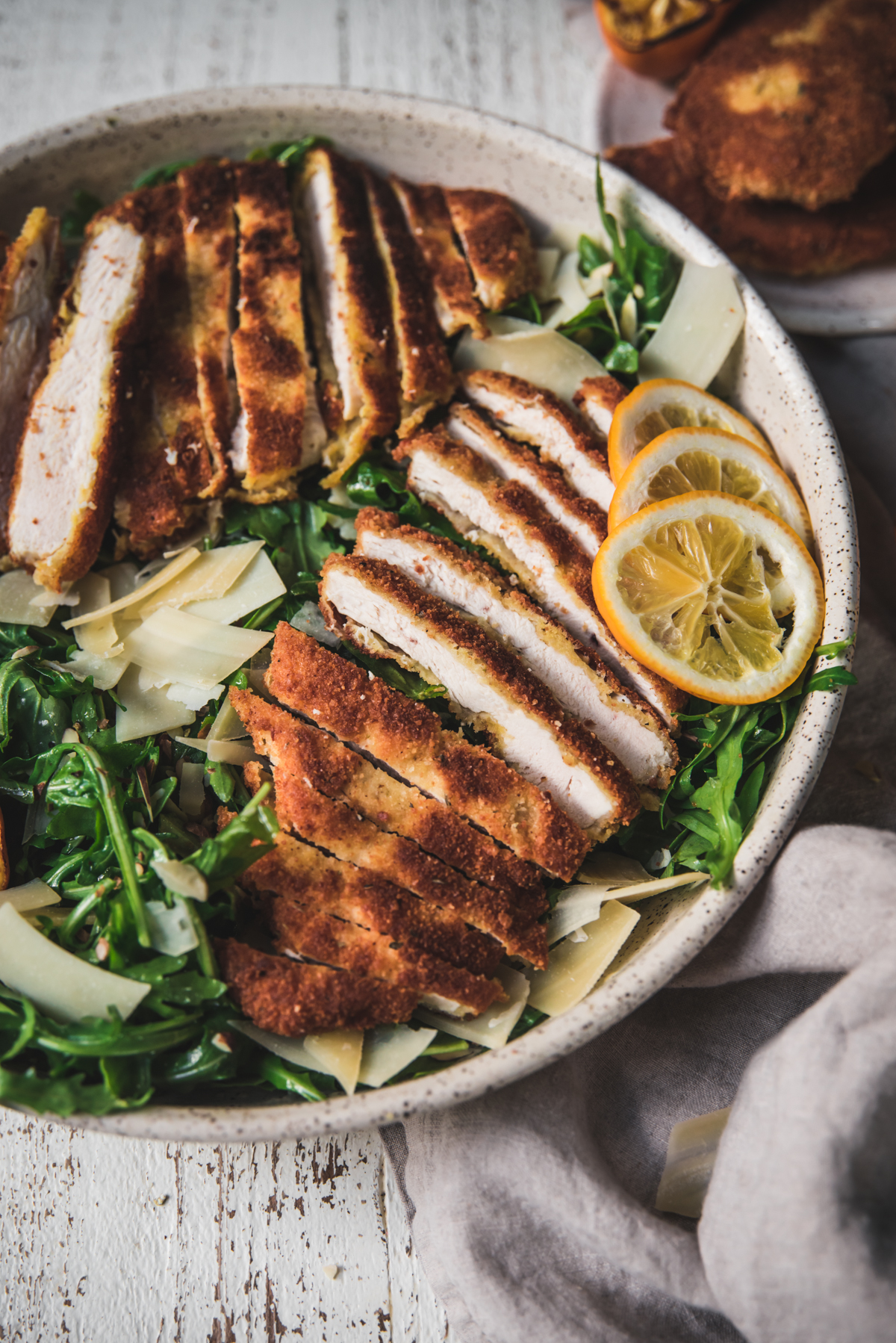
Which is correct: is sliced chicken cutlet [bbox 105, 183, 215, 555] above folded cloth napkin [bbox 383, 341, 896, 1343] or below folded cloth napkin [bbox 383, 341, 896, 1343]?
above

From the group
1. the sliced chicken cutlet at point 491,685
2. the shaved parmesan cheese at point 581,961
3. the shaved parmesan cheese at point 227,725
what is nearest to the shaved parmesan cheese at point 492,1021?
the shaved parmesan cheese at point 581,961

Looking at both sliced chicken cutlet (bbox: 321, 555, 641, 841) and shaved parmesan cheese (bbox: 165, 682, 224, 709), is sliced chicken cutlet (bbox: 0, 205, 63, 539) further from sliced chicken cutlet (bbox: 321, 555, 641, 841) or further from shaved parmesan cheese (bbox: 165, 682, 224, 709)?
sliced chicken cutlet (bbox: 321, 555, 641, 841)

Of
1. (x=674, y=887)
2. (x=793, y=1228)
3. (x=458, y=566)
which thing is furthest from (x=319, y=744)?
(x=793, y=1228)

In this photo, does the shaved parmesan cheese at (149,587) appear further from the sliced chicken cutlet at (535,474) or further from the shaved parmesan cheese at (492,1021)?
the shaved parmesan cheese at (492,1021)

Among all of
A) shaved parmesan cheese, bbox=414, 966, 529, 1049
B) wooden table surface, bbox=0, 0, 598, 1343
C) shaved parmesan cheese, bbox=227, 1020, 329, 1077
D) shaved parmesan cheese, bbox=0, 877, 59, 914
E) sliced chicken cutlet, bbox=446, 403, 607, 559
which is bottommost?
wooden table surface, bbox=0, 0, 598, 1343

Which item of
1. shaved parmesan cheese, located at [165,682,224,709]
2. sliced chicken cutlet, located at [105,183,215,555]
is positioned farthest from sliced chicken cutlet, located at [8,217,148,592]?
shaved parmesan cheese, located at [165,682,224,709]

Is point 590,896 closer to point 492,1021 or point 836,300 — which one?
point 492,1021
